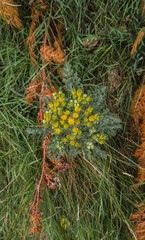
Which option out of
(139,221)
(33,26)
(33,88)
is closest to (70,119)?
(33,88)

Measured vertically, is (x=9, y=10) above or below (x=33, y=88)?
above

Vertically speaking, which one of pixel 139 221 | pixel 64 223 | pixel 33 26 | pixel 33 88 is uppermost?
pixel 33 26

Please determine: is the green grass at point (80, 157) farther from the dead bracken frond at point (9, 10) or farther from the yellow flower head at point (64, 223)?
the dead bracken frond at point (9, 10)

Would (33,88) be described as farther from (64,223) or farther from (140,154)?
(64,223)

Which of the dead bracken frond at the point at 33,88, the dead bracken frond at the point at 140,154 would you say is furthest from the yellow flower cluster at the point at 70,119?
the dead bracken frond at the point at 140,154

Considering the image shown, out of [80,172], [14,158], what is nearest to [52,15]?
[14,158]

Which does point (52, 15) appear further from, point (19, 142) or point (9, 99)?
point (19, 142)

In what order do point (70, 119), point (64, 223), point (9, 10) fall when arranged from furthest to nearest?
point (64, 223)
point (9, 10)
point (70, 119)

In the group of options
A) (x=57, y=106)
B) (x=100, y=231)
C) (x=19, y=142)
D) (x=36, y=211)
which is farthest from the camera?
(x=19, y=142)
